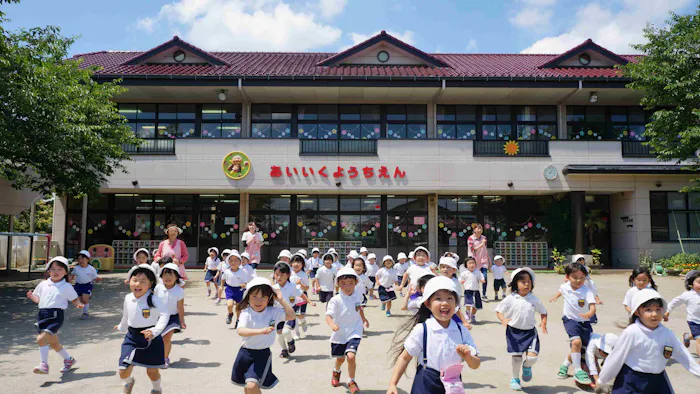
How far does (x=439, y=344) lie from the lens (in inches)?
154

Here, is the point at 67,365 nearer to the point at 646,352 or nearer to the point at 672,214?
the point at 646,352

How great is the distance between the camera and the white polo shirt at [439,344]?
389 centimetres

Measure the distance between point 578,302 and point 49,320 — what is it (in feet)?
24.3

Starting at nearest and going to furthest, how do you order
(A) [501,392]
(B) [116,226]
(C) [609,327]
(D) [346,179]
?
(A) [501,392]
(C) [609,327]
(D) [346,179]
(B) [116,226]

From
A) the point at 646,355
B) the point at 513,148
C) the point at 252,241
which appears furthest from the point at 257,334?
the point at 513,148

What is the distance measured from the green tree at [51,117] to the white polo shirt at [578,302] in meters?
11.1

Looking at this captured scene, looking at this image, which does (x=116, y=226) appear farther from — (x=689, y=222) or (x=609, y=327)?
(x=689, y=222)

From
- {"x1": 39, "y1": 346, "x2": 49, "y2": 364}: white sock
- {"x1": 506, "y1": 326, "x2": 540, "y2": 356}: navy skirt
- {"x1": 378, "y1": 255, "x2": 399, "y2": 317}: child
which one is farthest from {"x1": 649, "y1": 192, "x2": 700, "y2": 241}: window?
{"x1": 39, "y1": 346, "x2": 49, "y2": 364}: white sock

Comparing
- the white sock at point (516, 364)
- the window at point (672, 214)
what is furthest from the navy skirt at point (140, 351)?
the window at point (672, 214)

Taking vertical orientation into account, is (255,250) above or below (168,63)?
below

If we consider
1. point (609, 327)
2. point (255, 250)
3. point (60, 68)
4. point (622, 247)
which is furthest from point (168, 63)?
point (622, 247)

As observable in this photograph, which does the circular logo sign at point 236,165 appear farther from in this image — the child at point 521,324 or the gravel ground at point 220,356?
the child at point 521,324

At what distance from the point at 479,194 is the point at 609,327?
12.9 metres

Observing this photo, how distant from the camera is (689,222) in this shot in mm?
21188
